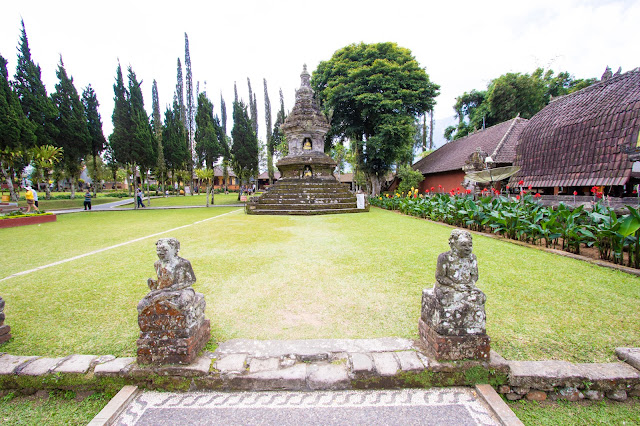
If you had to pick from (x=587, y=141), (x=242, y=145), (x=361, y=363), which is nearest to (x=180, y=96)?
(x=242, y=145)

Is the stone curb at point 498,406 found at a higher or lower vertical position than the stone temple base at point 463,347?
lower

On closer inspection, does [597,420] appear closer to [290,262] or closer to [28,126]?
[290,262]

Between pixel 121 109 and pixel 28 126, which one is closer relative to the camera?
pixel 28 126

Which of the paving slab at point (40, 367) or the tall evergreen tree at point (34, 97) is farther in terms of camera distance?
the tall evergreen tree at point (34, 97)

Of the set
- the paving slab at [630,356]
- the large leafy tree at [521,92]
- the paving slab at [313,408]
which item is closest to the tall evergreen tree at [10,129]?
the paving slab at [313,408]

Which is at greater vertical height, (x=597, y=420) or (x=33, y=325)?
(x=33, y=325)

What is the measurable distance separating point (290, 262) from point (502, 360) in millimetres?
3420

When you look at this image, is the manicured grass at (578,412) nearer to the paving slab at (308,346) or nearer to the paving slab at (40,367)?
the paving slab at (308,346)

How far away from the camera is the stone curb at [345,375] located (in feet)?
6.20

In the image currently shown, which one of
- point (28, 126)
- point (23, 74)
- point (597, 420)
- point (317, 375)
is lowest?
point (597, 420)

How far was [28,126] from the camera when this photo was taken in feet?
50.0

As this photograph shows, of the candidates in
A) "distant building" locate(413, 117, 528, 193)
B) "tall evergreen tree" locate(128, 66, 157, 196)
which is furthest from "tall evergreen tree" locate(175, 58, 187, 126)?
"distant building" locate(413, 117, 528, 193)

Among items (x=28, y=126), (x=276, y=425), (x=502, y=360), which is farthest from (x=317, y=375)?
(x=28, y=126)

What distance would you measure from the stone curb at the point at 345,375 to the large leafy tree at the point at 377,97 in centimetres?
1644
